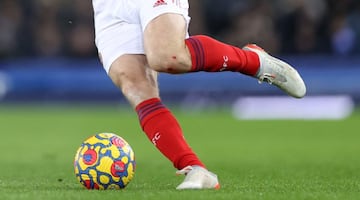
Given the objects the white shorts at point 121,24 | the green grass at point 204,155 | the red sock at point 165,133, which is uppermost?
the white shorts at point 121,24

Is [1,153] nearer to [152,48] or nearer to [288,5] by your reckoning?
[152,48]

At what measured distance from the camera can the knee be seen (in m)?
5.74

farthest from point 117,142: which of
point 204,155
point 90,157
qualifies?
point 204,155

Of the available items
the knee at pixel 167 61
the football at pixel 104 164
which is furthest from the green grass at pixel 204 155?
the knee at pixel 167 61

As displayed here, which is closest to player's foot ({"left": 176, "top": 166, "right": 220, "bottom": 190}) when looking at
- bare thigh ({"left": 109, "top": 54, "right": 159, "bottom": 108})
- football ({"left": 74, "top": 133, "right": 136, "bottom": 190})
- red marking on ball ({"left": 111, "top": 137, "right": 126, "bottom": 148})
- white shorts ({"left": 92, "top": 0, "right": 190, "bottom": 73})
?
football ({"left": 74, "top": 133, "right": 136, "bottom": 190})

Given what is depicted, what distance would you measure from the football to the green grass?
92 mm

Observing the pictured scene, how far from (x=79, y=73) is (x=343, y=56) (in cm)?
486

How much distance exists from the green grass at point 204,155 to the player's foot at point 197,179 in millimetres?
96

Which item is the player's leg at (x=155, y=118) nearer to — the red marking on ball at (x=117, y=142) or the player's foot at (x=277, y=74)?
the red marking on ball at (x=117, y=142)

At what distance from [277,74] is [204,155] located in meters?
3.56

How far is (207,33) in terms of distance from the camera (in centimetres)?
1878

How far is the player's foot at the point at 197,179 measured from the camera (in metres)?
5.68

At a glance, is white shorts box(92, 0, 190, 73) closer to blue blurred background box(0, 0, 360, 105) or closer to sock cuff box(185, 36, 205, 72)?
sock cuff box(185, 36, 205, 72)

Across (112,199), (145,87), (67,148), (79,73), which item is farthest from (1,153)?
(79,73)
